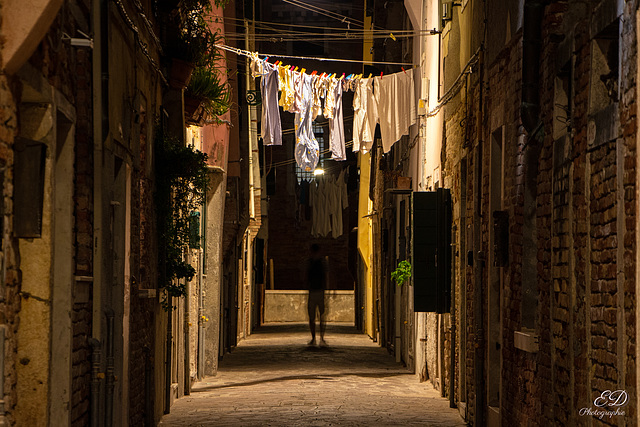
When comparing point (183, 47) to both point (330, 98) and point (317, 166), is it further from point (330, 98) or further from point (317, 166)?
point (317, 166)

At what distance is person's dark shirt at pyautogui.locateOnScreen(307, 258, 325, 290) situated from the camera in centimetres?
2000

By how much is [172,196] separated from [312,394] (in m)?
3.55

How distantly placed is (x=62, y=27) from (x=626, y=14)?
11.3 feet

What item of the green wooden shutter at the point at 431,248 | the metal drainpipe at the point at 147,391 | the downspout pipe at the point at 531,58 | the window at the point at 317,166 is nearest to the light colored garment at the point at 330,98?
the green wooden shutter at the point at 431,248

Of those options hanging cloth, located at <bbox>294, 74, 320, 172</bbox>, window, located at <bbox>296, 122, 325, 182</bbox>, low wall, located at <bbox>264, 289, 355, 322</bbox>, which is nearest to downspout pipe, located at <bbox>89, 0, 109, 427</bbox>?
hanging cloth, located at <bbox>294, 74, 320, 172</bbox>

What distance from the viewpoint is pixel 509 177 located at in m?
8.85

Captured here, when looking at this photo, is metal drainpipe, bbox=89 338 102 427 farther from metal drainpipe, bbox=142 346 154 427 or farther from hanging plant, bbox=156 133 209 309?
hanging plant, bbox=156 133 209 309

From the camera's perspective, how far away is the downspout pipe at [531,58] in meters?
7.53

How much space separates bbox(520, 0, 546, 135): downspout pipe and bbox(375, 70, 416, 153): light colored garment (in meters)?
9.20

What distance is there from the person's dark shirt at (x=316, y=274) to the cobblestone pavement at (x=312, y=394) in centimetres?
140

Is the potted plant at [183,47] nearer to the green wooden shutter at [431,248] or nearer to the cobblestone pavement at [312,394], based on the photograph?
the green wooden shutter at [431,248]

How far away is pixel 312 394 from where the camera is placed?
12.4 m

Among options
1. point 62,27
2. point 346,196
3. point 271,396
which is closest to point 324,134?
point 346,196

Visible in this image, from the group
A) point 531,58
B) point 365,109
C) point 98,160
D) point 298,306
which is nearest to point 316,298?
point 365,109
